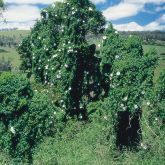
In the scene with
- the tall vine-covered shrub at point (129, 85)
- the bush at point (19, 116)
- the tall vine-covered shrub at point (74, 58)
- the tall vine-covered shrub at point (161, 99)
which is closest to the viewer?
the bush at point (19, 116)

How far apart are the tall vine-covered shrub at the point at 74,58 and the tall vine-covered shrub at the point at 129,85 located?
4.05 m

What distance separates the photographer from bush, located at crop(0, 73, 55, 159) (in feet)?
52.2

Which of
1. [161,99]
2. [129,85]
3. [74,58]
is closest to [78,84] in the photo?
[74,58]

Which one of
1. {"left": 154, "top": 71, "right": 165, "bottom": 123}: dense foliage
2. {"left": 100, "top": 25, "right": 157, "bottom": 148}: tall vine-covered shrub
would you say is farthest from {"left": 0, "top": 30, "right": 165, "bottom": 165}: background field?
{"left": 100, "top": 25, "right": 157, "bottom": 148}: tall vine-covered shrub

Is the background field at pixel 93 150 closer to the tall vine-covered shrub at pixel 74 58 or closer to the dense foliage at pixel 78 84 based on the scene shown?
the dense foliage at pixel 78 84

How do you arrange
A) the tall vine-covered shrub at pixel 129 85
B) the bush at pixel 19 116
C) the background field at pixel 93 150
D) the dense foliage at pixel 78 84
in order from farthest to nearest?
1. the tall vine-covered shrub at pixel 129 85
2. the background field at pixel 93 150
3. the dense foliage at pixel 78 84
4. the bush at pixel 19 116

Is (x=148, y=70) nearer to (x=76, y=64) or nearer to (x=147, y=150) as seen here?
(x=147, y=150)

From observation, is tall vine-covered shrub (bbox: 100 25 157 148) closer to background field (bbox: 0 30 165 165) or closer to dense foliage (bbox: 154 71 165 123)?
dense foliage (bbox: 154 71 165 123)

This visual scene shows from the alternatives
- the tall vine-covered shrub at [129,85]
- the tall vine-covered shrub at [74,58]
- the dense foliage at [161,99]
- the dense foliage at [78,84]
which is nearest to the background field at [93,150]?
the dense foliage at [78,84]

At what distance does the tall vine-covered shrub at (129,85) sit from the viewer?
61.2 ft

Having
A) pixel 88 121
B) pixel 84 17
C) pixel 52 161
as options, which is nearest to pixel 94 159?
pixel 52 161

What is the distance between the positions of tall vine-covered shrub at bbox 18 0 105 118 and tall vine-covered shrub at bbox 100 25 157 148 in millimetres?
4047

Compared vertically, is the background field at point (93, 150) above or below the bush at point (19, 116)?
below

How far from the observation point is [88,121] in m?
25.1
